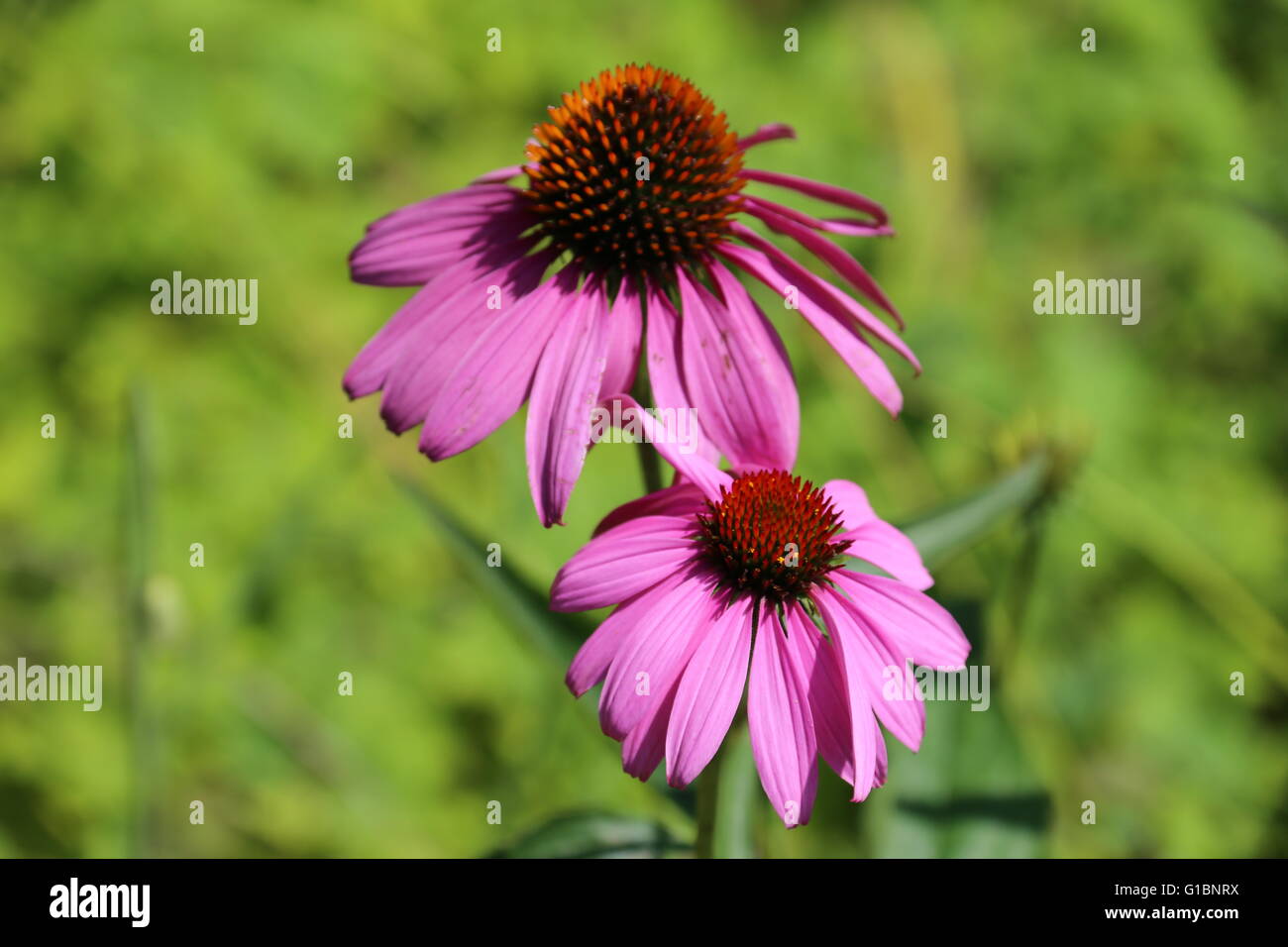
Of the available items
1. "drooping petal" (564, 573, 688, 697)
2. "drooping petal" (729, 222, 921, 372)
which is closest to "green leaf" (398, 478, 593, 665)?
"drooping petal" (564, 573, 688, 697)

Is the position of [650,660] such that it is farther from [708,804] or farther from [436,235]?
[436,235]

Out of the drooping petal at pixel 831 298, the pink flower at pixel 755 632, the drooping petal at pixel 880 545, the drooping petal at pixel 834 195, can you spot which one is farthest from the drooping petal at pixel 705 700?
the drooping petal at pixel 834 195

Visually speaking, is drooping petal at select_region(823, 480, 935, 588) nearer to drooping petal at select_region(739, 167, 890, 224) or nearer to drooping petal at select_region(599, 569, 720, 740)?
drooping petal at select_region(599, 569, 720, 740)

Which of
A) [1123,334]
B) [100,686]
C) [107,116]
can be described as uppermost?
Answer: [107,116]

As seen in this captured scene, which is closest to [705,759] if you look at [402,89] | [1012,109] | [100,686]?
[100,686]

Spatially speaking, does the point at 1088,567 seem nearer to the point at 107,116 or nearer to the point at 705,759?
Answer: the point at 705,759
